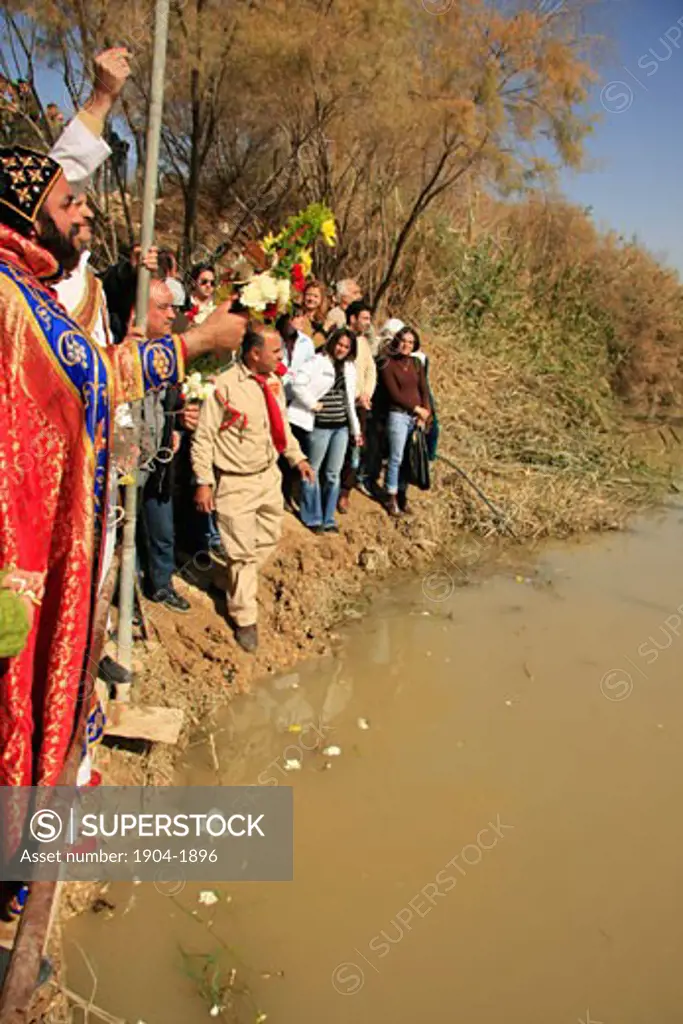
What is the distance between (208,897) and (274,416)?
264 cm

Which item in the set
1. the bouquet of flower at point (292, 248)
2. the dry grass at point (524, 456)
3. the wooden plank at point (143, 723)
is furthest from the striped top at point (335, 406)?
the wooden plank at point (143, 723)

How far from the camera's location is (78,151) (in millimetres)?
2971

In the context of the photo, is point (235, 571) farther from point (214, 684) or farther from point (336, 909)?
point (336, 909)

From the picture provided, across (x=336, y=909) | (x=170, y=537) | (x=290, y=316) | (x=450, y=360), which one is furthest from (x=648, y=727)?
(x=450, y=360)

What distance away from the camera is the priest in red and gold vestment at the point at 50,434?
2.15m

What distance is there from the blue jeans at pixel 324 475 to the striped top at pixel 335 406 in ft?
0.17

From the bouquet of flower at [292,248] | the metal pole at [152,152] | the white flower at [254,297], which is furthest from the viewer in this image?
the bouquet of flower at [292,248]

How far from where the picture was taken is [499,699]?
4.82 meters

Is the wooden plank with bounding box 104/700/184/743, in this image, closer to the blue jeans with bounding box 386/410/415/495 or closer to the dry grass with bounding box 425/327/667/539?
the blue jeans with bounding box 386/410/415/495

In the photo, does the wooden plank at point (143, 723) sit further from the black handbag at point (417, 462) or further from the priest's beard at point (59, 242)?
the black handbag at point (417, 462)

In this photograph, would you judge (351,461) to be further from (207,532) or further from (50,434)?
(50,434)

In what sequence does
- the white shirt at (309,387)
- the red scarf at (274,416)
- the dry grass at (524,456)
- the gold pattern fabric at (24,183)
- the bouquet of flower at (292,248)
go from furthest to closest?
the dry grass at (524,456), the white shirt at (309,387), the red scarf at (274,416), the bouquet of flower at (292,248), the gold pattern fabric at (24,183)

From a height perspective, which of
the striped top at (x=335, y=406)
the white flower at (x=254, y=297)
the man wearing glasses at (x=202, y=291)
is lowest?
the striped top at (x=335, y=406)

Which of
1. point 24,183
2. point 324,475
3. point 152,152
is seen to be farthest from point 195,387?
point 324,475
